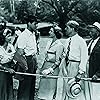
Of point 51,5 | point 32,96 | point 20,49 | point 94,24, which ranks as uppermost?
point 51,5

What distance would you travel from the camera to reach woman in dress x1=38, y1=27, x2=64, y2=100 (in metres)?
4.65

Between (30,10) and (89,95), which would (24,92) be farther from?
(30,10)

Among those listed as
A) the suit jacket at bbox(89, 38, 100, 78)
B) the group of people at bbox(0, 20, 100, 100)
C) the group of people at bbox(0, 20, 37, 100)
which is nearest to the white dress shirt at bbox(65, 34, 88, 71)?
the group of people at bbox(0, 20, 100, 100)

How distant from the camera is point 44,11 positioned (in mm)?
4984

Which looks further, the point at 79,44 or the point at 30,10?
the point at 30,10

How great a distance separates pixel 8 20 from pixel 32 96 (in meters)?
1.26

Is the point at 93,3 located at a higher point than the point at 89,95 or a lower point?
higher

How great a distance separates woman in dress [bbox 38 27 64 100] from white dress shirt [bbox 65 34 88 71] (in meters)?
0.17

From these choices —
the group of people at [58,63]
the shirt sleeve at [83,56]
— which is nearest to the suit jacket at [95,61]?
the group of people at [58,63]

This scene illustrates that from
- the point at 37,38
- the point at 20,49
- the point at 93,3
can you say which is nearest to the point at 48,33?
the point at 37,38

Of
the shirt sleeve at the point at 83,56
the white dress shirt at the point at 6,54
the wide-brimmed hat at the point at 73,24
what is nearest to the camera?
the shirt sleeve at the point at 83,56

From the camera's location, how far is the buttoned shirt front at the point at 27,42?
4.71 m

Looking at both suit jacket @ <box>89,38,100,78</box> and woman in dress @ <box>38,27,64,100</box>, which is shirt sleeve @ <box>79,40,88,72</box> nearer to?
suit jacket @ <box>89,38,100,78</box>

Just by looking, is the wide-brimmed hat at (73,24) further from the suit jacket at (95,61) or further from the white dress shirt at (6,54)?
the white dress shirt at (6,54)
